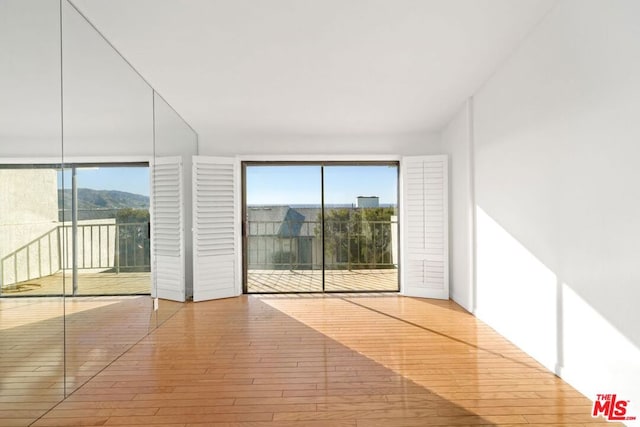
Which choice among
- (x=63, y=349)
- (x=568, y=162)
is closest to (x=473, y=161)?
(x=568, y=162)

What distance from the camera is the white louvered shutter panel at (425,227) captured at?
15.1 feet

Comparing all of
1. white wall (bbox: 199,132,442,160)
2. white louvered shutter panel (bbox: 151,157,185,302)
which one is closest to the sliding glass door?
white wall (bbox: 199,132,442,160)

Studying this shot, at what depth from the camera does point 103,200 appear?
251 centimetres

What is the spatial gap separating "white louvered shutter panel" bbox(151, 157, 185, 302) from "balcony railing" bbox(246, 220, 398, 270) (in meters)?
1.50

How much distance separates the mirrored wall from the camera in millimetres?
1674

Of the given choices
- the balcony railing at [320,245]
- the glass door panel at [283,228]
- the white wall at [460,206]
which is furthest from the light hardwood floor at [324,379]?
the balcony railing at [320,245]

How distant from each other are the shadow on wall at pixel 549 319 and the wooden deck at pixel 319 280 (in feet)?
6.13

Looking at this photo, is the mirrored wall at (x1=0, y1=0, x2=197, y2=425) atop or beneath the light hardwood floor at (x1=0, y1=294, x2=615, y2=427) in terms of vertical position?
atop

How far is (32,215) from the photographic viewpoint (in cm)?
179

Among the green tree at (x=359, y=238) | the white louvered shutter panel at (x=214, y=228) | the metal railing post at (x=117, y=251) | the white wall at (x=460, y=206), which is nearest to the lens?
the metal railing post at (x=117, y=251)

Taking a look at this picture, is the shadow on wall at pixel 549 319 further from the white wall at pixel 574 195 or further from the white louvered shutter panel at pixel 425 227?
the white louvered shutter panel at pixel 425 227

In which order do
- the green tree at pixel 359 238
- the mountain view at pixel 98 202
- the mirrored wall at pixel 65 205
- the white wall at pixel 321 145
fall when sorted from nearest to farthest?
the mirrored wall at pixel 65 205 → the mountain view at pixel 98 202 → the white wall at pixel 321 145 → the green tree at pixel 359 238

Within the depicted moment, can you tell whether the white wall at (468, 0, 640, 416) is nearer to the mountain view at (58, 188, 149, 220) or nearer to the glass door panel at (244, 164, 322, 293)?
the glass door panel at (244, 164, 322, 293)
